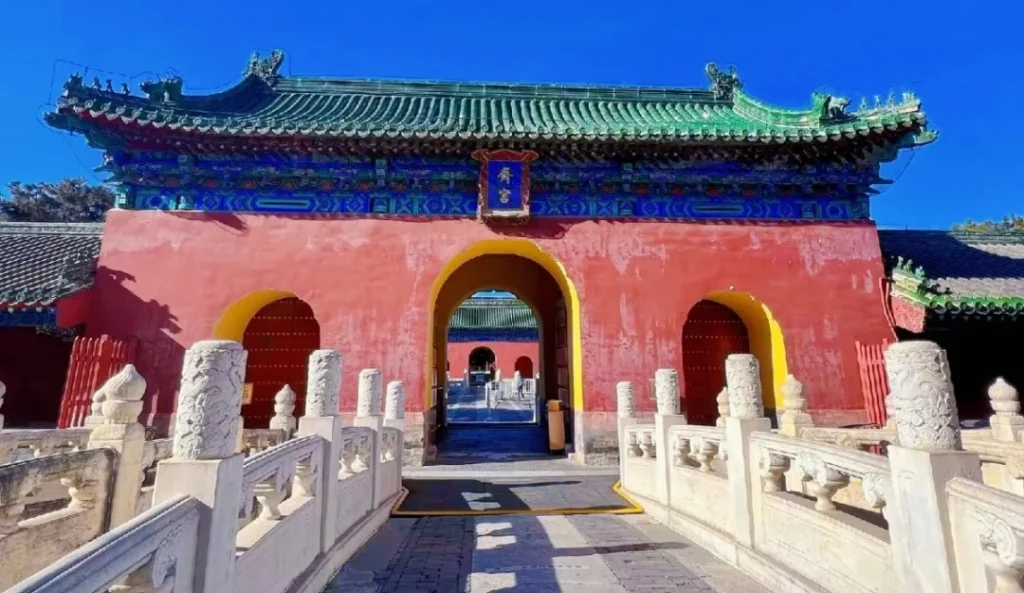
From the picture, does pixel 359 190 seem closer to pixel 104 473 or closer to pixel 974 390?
pixel 104 473

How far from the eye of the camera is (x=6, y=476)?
11.9 feet

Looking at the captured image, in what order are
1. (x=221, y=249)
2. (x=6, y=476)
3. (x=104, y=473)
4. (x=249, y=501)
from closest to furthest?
(x=249, y=501)
(x=6, y=476)
(x=104, y=473)
(x=221, y=249)

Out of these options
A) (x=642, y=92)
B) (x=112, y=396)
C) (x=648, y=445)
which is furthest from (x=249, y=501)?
(x=642, y=92)

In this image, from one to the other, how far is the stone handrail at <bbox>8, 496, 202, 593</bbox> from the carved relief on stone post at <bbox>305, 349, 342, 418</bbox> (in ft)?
6.79

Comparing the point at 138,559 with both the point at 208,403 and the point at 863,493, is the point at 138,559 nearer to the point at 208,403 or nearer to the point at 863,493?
the point at 208,403

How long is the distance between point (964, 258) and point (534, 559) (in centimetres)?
1134

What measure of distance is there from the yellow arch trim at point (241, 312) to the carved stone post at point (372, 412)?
4031mm

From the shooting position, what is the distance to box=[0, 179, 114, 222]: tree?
2586 cm

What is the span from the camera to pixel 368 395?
5.91 metres

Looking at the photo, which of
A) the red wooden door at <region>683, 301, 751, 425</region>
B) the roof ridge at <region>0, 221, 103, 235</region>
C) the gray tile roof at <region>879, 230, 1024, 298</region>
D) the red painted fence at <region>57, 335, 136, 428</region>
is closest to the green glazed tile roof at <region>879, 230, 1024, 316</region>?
the gray tile roof at <region>879, 230, 1024, 298</region>

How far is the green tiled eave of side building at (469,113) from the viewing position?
8.46 metres

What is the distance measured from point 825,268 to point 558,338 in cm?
532

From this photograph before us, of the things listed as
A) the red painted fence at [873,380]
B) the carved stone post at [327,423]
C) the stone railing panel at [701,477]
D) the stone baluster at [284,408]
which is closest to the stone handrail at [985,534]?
the stone railing panel at [701,477]

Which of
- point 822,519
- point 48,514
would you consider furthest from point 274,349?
point 822,519
